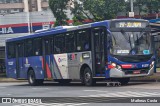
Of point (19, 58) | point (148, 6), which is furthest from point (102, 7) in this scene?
point (19, 58)

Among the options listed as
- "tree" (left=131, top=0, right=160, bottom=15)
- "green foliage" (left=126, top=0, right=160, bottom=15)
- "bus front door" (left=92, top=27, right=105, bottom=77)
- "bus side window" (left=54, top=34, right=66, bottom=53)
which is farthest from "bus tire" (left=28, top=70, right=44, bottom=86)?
"tree" (left=131, top=0, right=160, bottom=15)

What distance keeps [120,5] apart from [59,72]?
48.8 ft

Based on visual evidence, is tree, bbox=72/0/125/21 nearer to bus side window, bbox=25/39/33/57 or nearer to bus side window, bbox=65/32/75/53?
bus side window, bbox=25/39/33/57

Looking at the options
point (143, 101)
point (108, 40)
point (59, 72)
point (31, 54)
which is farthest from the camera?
point (31, 54)

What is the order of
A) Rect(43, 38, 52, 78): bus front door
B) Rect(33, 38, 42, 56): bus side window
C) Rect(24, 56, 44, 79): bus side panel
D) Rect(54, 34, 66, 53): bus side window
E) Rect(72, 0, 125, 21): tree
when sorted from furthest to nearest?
1. Rect(72, 0, 125, 21): tree
2. Rect(24, 56, 44, 79): bus side panel
3. Rect(33, 38, 42, 56): bus side window
4. Rect(43, 38, 52, 78): bus front door
5. Rect(54, 34, 66, 53): bus side window

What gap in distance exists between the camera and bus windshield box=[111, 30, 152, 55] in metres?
21.0

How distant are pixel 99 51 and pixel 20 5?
57069 millimetres

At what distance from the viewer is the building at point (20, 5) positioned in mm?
77062

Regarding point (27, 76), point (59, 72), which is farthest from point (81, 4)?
point (59, 72)

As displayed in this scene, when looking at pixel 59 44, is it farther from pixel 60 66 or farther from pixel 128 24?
pixel 128 24

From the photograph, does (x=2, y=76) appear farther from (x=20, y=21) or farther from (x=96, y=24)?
(x=96, y=24)

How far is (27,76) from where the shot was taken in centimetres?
2909

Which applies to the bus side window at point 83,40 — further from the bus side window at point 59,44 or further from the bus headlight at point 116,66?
the bus headlight at point 116,66

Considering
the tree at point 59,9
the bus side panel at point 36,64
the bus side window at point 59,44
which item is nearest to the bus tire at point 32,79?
the bus side panel at point 36,64
